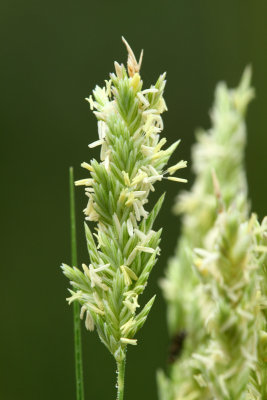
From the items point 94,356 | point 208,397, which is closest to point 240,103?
point 208,397

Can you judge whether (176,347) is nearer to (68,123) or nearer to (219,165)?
(219,165)

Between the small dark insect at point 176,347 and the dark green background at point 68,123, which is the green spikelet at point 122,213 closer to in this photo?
the small dark insect at point 176,347

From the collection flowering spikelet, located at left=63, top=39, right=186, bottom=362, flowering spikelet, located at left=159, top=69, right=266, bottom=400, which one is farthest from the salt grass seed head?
flowering spikelet, located at left=63, top=39, right=186, bottom=362

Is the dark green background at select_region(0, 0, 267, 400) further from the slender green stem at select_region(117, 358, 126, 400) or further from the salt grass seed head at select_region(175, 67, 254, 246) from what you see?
the slender green stem at select_region(117, 358, 126, 400)

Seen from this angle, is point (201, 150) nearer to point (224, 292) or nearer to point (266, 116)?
point (224, 292)

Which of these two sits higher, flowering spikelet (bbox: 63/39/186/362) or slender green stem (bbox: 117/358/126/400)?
flowering spikelet (bbox: 63/39/186/362)

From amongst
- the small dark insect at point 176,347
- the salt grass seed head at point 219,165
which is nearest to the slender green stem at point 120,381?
the small dark insect at point 176,347
